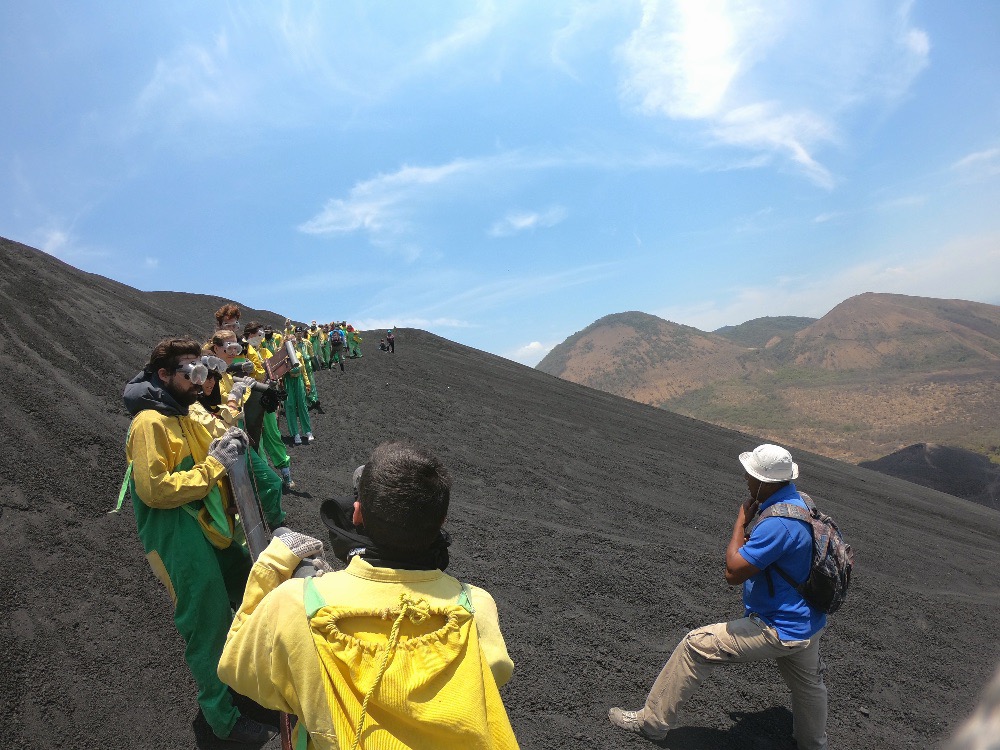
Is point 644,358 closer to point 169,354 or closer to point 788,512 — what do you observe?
point 788,512

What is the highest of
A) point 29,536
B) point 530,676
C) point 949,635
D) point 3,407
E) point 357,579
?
point 3,407

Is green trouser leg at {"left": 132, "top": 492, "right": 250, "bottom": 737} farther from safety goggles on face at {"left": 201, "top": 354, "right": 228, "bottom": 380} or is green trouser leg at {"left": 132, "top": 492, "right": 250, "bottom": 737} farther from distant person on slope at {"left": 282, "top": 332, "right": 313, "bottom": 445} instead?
distant person on slope at {"left": 282, "top": 332, "right": 313, "bottom": 445}

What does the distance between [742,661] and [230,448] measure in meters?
2.77

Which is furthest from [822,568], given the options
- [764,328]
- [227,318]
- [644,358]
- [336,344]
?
[764,328]

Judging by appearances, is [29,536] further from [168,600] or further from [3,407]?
[3,407]

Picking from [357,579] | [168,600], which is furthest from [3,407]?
[357,579]

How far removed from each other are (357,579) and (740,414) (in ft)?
144

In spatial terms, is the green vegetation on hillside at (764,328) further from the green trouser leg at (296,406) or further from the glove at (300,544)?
the glove at (300,544)

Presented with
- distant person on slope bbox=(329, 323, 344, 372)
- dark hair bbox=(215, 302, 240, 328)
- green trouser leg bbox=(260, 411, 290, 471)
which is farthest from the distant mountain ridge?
dark hair bbox=(215, 302, 240, 328)

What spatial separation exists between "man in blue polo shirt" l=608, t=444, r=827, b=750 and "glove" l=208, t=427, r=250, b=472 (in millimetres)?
2471

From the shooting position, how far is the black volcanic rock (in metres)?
17.3

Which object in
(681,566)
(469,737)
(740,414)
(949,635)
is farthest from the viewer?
(740,414)

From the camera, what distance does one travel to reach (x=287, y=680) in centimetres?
134

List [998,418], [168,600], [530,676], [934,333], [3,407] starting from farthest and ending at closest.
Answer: [934,333] < [998,418] < [3,407] < [168,600] < [530,676]
